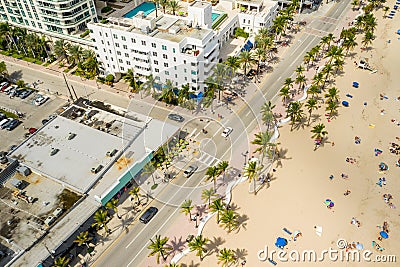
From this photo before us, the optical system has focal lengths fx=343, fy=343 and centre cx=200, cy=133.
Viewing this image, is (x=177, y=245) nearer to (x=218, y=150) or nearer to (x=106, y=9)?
(x=218, y=150)

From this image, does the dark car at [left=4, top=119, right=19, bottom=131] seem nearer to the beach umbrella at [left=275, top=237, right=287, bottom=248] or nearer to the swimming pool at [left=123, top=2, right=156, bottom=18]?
the swimming pool at [left=123, top=2, right=156, bottom=18]

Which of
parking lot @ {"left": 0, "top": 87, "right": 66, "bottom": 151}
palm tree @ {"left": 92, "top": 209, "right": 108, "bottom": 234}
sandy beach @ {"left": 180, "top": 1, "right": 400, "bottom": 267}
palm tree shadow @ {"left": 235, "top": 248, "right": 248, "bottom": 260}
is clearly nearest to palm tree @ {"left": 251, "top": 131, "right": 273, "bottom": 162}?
sandy beach @ {"left": 180, "top": 1, "right": 400, "bottom": 267}

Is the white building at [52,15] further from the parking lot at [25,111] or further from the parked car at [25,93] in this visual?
the parking lot at [25,111]

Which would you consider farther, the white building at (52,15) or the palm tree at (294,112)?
the white building at (52,15)

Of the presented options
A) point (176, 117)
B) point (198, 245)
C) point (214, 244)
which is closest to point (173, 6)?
point (176, 117)

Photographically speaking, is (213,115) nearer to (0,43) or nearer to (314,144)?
(314,144)

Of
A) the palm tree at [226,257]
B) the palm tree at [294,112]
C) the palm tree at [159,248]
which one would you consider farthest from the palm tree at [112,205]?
the palm tree at [294,112]
